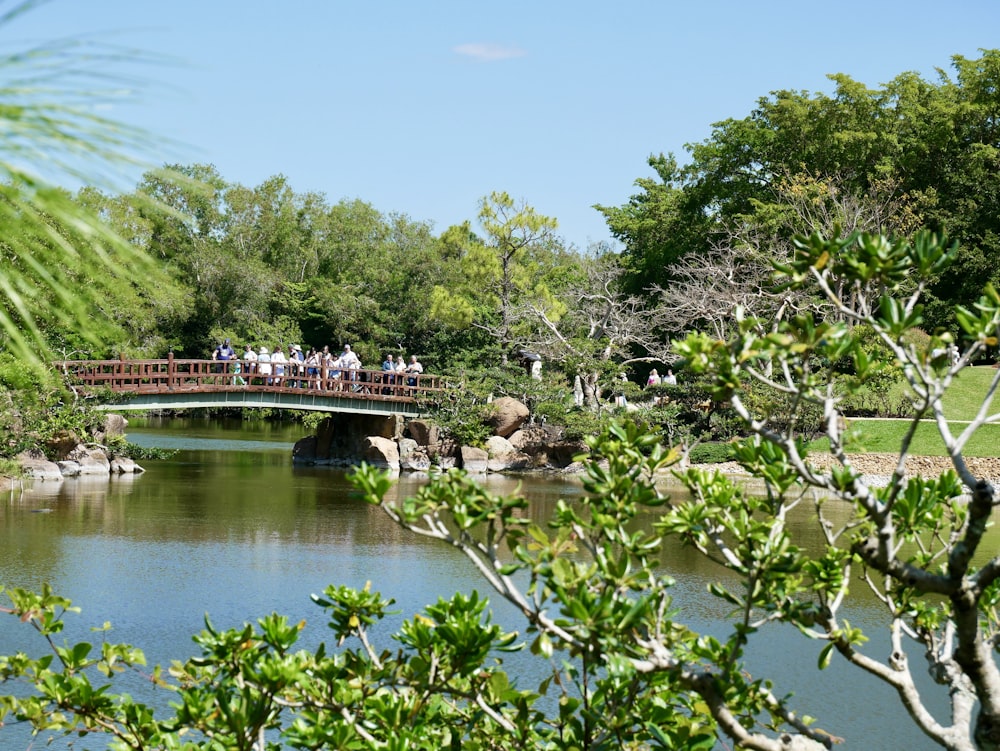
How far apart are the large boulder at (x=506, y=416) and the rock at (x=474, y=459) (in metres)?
0.90

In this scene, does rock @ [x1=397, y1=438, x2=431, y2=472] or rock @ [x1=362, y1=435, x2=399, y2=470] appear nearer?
rock @ [x1=397, y1=438, x2=431, y2=472]

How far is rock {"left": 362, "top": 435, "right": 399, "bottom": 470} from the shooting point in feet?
73.9

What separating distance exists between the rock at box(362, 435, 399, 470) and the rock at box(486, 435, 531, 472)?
184 cm

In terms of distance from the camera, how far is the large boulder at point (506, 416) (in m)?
22.7

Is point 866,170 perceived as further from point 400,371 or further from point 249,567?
point 249,567

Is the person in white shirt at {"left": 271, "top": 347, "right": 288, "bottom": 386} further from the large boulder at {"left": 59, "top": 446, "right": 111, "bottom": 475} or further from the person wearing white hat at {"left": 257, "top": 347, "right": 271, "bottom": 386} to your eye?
the large boulder at {"left": 59, "top": 446, "right": 111, "bottom": 475}

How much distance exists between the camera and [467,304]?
25750 millimetres

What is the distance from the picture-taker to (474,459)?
2183cm

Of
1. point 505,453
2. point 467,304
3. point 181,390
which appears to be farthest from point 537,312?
point 181,390

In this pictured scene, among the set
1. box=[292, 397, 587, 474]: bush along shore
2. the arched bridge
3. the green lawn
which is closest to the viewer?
the green lawn

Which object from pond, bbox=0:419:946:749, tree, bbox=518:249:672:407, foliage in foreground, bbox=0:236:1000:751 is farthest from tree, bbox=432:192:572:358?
foliage in foreground, bbox=0:236:1000:751

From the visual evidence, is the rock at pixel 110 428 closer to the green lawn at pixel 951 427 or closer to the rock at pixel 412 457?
the rock at pixel 412 457

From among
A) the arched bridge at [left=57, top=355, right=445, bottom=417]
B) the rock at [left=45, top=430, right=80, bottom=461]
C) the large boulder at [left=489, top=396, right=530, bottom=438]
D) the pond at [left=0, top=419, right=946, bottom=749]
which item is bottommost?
the pond at [left=0, top=419, right=946, bottom=749]

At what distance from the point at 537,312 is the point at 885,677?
2120 cm
